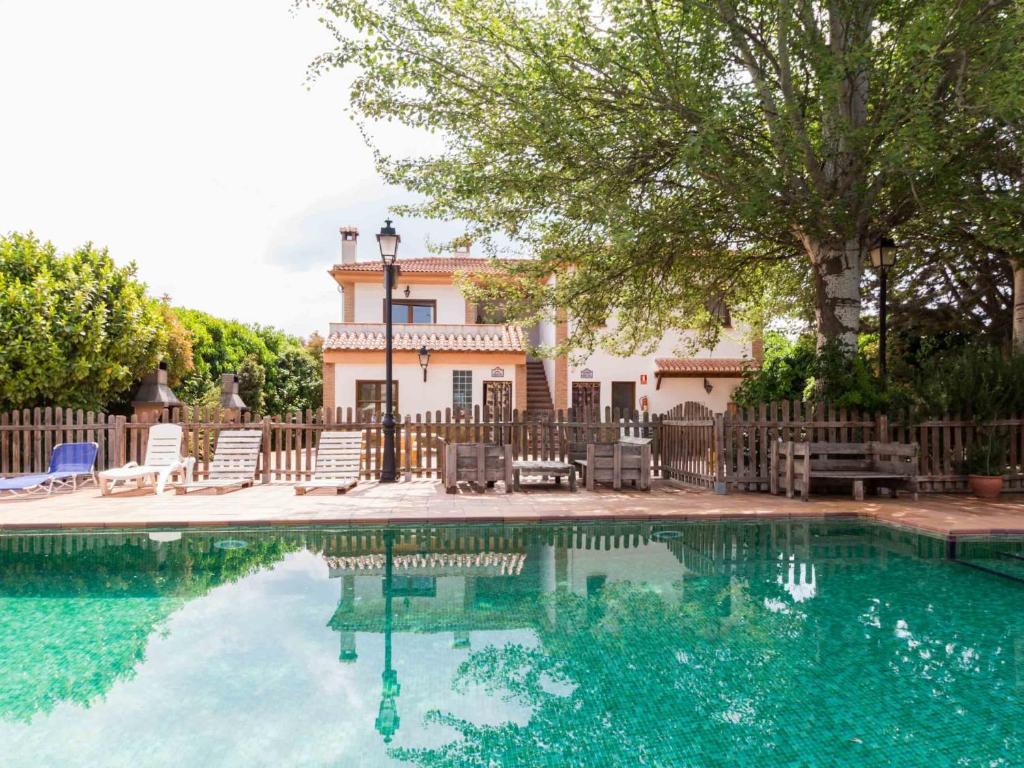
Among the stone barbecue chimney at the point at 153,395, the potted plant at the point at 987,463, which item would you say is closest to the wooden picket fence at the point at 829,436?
the potted plant at the point at 987,463

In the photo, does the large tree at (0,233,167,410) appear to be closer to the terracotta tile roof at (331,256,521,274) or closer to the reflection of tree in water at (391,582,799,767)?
the reflection of tree in water at (391,582,799,767)

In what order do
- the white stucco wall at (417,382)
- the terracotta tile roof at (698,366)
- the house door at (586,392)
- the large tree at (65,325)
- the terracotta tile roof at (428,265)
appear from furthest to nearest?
the terracotta tile roof at (428,265), the house door at (586,392), the terracotta tile roof at (698,366), the white stucco wall at (417,382), the large tree at (65,325)

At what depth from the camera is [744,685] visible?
3479mm

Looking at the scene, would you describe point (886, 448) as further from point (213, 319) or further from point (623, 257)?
point (213, 319)

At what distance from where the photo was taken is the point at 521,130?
9469 mm

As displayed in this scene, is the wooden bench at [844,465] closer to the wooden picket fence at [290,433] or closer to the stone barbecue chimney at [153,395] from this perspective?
the wooden picket fence at [290,433]

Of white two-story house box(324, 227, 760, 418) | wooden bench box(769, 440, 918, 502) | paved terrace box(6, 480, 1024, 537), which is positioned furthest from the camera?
white two-story house box(324, 227, 760, 418)

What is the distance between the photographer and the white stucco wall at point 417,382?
21484mm

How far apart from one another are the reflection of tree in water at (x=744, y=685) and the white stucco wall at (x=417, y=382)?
1719 cm

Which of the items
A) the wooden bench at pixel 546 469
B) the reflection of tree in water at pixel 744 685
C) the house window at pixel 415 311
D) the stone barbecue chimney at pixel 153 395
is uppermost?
the house window at pixel 415 311

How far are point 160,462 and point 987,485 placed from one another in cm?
1340

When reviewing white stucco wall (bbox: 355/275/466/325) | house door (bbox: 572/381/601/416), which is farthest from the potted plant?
white stucco wall (bbox: 355/275/466/325)

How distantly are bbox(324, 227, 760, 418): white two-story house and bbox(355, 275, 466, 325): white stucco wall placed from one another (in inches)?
1.6

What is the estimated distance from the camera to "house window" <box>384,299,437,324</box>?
24.6m
